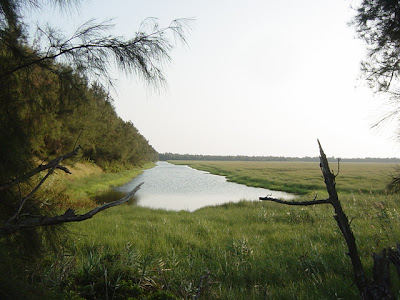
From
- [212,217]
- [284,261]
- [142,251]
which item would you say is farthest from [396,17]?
[212,217]

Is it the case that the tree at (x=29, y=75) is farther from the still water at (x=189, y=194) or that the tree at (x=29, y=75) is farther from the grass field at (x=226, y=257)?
the still water at (x=189, y=194)

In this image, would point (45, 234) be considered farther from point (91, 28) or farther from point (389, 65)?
point (389, 65)

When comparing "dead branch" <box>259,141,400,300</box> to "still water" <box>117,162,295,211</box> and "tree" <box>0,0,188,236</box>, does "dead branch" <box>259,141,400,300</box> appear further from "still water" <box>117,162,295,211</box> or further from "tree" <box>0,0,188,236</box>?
"still water" <box>117,162,295,211</box>

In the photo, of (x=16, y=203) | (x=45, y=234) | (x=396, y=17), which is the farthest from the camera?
(x=396, y=17)

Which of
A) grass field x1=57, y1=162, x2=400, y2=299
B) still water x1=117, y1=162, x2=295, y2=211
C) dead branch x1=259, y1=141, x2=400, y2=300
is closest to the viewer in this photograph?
dead branch x1=259, y1=141, x2=400, y2=300

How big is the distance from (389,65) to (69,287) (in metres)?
5.84

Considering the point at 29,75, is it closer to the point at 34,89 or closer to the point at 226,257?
the point at 34,89

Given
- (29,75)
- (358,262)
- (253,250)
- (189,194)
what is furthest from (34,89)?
(189,194)

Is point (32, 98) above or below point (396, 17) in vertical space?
below

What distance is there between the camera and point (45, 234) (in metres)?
2.53

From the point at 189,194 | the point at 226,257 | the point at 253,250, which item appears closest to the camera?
the point at 226,257

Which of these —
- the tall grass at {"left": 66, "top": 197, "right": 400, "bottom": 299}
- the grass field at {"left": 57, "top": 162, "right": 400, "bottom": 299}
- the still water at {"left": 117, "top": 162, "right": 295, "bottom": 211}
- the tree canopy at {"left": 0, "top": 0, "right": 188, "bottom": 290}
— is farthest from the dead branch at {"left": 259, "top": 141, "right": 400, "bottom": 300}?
the still water at {"left": 117, "top": 162, "right": 295, "bottom": 211}

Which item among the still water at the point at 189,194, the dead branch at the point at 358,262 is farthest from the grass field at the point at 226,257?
the still water at the point at 189,194

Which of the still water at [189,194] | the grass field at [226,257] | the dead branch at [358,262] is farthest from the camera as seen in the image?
the still water at [189,194]
